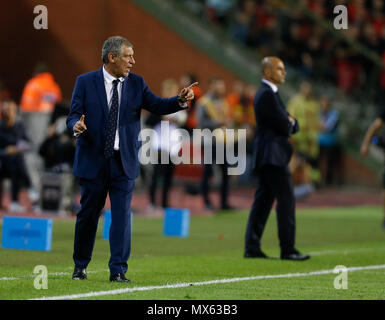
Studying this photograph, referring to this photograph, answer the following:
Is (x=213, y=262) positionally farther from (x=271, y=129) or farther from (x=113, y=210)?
(x=113, y=210)

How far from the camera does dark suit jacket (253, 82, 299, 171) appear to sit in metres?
12.1

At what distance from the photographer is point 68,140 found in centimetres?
1852

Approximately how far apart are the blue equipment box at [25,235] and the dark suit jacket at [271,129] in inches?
101

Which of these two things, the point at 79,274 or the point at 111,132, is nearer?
the point at 111,132

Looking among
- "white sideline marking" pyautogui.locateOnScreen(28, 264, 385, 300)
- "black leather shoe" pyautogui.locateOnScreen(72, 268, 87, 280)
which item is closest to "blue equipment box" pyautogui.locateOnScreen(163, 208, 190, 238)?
"white sideline marking" pyautogui.locateOnScreen(28, 264, 385, 300)

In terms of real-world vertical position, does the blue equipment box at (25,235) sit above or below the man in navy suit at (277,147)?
below

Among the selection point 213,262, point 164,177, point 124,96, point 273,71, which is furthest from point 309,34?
point 124,96

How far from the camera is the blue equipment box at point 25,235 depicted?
12352 mm

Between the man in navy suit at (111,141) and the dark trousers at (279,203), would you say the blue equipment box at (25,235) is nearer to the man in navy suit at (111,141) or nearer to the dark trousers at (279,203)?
the dark trousers at (279,203)

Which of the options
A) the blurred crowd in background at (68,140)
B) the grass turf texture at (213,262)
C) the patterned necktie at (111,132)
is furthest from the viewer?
the blurred crowd in background at (68,140)

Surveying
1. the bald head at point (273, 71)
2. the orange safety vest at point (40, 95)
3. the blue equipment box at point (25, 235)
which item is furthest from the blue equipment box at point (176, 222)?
the orange safety vest at point (40, 95)

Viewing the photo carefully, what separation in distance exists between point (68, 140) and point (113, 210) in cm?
916
